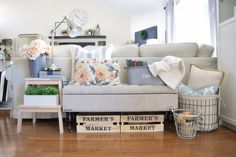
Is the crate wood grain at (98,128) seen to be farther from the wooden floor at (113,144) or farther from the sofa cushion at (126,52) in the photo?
the sofa cushion at (126,52)

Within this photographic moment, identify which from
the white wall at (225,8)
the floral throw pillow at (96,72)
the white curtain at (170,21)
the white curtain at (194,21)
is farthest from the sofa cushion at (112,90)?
the white curtain at (170,21)

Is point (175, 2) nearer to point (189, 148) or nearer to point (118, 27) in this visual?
point (118, 27)

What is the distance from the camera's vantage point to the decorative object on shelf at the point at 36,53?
253 cm

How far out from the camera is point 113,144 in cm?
200

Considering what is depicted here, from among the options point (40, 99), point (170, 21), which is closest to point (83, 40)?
point (170, 21)

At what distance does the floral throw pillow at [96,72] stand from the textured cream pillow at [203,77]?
2.66 feet

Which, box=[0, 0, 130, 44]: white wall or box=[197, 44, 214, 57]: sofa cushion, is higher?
box=[0, 0, 130, 44]: white wall

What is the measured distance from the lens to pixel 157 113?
2.43m

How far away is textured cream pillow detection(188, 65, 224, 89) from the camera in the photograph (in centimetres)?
243

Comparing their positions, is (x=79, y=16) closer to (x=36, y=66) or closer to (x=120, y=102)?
(x=36, y=66)

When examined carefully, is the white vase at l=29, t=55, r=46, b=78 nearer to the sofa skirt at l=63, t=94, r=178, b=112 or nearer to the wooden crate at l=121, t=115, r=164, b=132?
the sofa skirt at l=63, t=94, r=178, b=112

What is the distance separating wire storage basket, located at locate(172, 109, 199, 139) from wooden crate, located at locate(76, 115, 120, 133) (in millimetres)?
585

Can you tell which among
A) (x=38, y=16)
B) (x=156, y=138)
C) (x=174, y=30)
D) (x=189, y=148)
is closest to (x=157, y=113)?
(x=156, y=138)

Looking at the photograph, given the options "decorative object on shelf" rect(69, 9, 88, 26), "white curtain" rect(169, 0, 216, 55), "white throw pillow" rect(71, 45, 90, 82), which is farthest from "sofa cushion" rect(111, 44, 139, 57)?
"decorative object on shelf" rect(69, 9, 88, 26)
